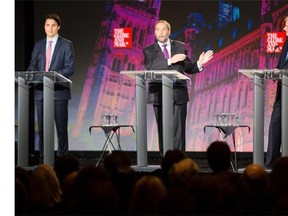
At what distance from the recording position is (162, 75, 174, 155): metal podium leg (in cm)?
665

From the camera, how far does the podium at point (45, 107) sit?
6.65m

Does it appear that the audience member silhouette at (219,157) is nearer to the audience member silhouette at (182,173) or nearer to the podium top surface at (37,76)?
the audience member silhouette at (182,173)

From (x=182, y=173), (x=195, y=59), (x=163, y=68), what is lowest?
(x=182, y=173)

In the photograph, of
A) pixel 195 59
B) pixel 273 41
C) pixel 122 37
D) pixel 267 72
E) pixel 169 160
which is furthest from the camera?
pixel 122 37

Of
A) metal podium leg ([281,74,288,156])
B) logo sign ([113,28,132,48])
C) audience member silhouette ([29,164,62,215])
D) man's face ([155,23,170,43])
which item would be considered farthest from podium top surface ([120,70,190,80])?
logo sign ([113,28,132,48])

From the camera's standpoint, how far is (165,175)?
468cm

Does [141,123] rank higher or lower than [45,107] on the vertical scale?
lower

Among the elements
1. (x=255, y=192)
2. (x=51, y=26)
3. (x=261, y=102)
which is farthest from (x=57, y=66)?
(x=255, y=192)

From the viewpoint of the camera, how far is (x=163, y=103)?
668cm

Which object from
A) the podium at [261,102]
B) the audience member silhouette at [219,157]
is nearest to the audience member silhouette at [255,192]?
the audience member silhouette at [219,157]

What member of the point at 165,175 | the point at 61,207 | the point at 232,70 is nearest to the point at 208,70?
the point at 232,70

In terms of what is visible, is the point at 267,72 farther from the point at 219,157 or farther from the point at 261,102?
the point at 219,157

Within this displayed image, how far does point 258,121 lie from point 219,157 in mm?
2257

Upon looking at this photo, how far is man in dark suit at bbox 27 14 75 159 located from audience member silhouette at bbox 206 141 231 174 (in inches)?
109
